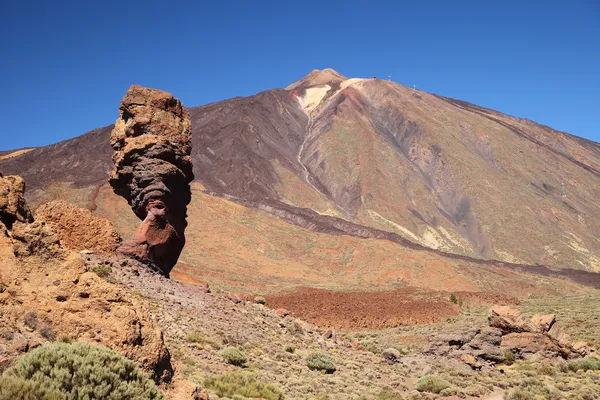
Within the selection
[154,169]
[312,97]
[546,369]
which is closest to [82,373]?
[154,169]

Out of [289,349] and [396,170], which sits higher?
[396,170]

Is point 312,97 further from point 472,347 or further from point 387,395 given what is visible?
point 387,395

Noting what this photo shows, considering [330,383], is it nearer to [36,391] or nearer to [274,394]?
[274,394]

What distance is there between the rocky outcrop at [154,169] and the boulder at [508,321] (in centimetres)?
1415

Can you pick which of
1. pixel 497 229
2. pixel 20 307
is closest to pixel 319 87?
pixel 497 229

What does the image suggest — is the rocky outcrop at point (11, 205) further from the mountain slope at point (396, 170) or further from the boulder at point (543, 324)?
the mountain slope at point (396, 170)

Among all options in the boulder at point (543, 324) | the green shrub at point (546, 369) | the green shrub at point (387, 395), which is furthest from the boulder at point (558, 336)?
the green shrub at point (387, 395)

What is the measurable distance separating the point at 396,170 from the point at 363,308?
75.5 m

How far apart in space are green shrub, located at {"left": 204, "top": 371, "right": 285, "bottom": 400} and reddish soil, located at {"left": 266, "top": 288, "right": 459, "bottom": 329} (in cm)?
2071

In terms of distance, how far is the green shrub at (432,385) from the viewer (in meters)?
14.7

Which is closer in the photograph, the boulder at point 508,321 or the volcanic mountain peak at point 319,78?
the boulder at point 508,321

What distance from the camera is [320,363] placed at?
598 inches

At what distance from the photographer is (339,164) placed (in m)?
110

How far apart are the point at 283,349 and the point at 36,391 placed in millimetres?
11828
